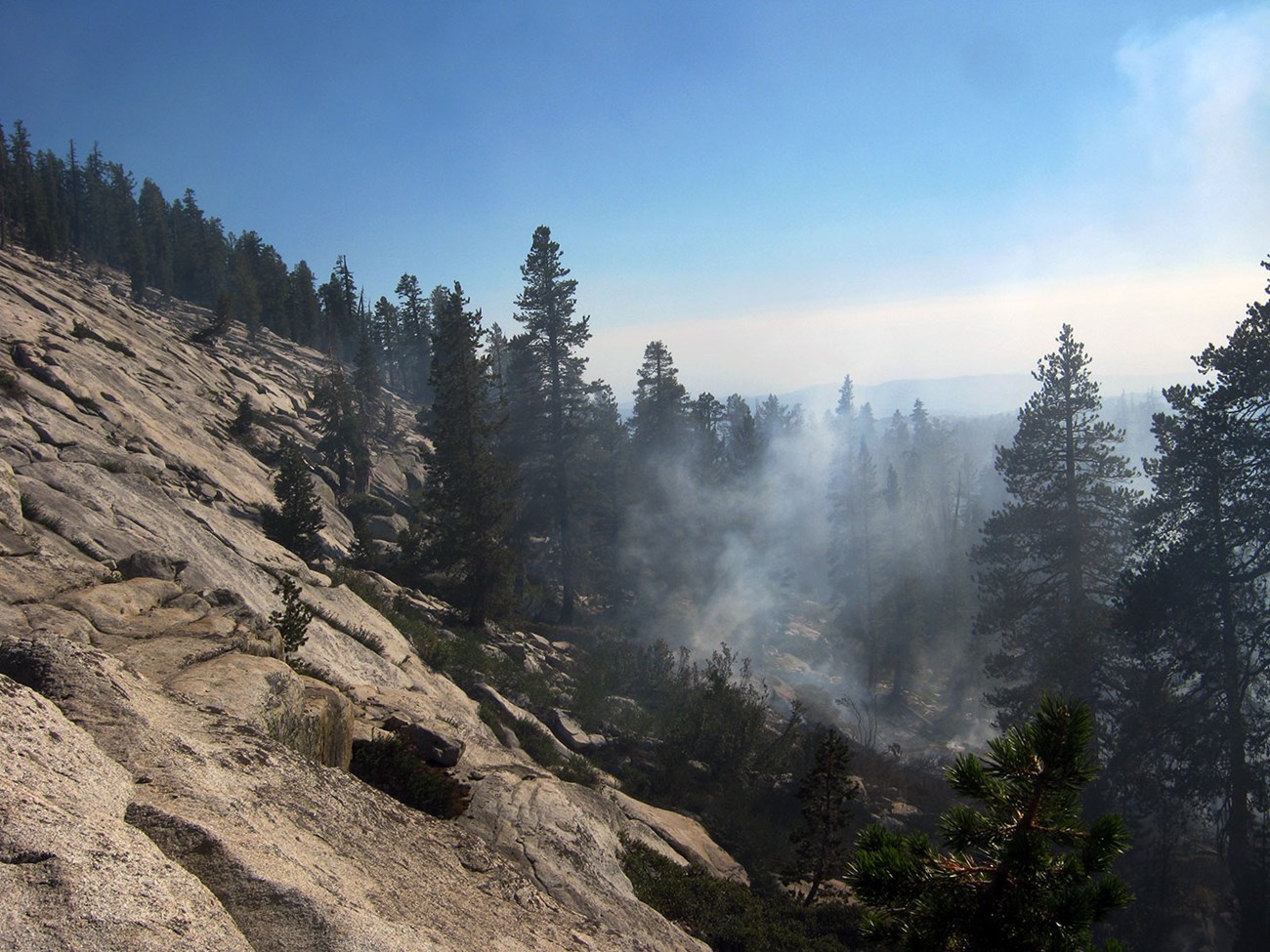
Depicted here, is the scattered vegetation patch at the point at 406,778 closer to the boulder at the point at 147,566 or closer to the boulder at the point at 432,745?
the boulder at the point at 432,745

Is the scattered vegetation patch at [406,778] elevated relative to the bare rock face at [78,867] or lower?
lower

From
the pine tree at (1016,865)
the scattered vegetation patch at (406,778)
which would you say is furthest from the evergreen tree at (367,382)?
the pine tree at (1016,865)

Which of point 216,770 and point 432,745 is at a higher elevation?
point 216,770

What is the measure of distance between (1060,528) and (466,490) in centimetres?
1996

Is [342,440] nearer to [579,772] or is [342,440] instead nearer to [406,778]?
[579,772]

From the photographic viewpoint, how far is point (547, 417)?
32469 millimetres

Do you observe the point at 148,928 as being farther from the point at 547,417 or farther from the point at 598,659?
the point at 547,417

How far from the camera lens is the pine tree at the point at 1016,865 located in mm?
3932

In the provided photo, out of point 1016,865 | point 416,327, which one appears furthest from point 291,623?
point 416,327

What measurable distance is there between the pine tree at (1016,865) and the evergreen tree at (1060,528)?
19992 mm

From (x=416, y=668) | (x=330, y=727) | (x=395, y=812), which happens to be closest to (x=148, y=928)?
(x=395, y=812)

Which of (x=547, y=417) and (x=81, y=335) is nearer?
(x=81, y=335)

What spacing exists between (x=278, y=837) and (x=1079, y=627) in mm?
22925

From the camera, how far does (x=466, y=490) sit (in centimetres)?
2312
